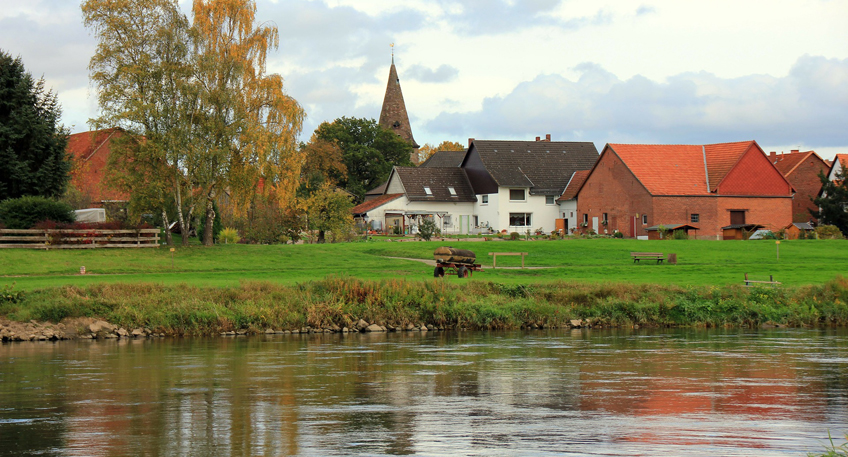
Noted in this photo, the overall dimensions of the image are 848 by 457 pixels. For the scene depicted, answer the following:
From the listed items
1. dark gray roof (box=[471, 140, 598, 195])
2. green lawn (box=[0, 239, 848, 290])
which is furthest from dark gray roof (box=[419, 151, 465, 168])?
green lawn (box=[0, 239, 848, 290])

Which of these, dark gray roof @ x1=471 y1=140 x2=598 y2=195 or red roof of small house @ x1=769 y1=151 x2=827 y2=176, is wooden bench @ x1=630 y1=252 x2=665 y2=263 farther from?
red roof of small house @ x1=769 y1=151 x2=827 y2=176

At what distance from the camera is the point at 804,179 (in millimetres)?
81000

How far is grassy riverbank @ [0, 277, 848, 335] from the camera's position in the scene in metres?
25.5

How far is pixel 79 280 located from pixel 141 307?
22.8 ft

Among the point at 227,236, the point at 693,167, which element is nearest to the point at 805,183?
the point at 693,167

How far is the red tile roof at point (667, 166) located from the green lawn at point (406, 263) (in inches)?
574

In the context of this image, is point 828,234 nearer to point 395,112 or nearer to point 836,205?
point 836,205

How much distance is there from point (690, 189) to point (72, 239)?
44.5m

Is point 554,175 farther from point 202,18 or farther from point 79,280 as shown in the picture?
point 79,280

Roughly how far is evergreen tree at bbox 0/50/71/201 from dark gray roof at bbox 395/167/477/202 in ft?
117

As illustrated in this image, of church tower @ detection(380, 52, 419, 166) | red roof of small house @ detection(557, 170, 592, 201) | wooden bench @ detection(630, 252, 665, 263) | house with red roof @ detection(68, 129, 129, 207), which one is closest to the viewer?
wooden bench @ detection(630, 252, 665, 263)

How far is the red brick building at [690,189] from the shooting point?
212 ft

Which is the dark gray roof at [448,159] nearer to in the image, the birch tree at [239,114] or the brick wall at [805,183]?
the brick wall at [805,183]

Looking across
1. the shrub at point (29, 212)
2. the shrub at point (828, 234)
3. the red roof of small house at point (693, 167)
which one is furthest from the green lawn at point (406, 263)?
the red roof of small house at point (693, 167)
